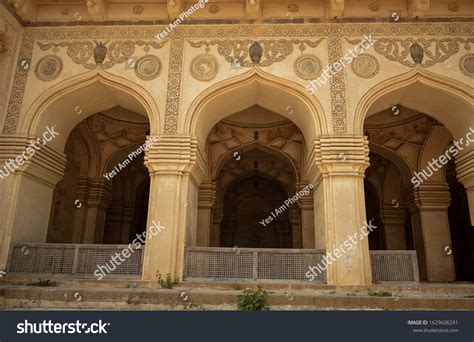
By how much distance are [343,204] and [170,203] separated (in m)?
3.04

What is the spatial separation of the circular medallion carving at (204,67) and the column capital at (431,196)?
6.06m

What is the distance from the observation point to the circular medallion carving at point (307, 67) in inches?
312

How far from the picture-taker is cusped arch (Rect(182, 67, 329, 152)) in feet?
25.4

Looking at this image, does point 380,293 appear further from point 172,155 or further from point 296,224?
point 296,224

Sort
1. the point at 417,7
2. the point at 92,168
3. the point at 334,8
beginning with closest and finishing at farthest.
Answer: the point at 417,7, the point at 334,8, the point at 92,168

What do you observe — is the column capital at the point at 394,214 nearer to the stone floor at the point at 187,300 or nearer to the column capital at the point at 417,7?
the column capital at the point at 417,7

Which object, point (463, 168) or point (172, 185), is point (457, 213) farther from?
point (172, 185)

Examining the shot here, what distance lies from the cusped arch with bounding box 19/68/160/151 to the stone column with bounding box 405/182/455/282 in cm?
695

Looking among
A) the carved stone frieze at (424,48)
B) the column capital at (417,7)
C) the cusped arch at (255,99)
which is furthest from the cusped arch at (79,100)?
the column capital at (417,7)

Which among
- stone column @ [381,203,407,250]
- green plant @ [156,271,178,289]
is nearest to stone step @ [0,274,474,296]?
green plant @ [156,271,178,289]

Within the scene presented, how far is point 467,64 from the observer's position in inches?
307

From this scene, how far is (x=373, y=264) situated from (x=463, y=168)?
2.76 m

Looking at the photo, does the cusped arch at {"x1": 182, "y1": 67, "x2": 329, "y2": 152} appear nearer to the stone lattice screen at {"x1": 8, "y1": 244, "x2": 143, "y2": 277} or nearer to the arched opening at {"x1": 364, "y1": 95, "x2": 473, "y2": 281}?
the stone lattice screen at {"x1": 8, "y1": 244, "x2": 143, "y2": 277}

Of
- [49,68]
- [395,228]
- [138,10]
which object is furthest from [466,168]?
[49,68]
